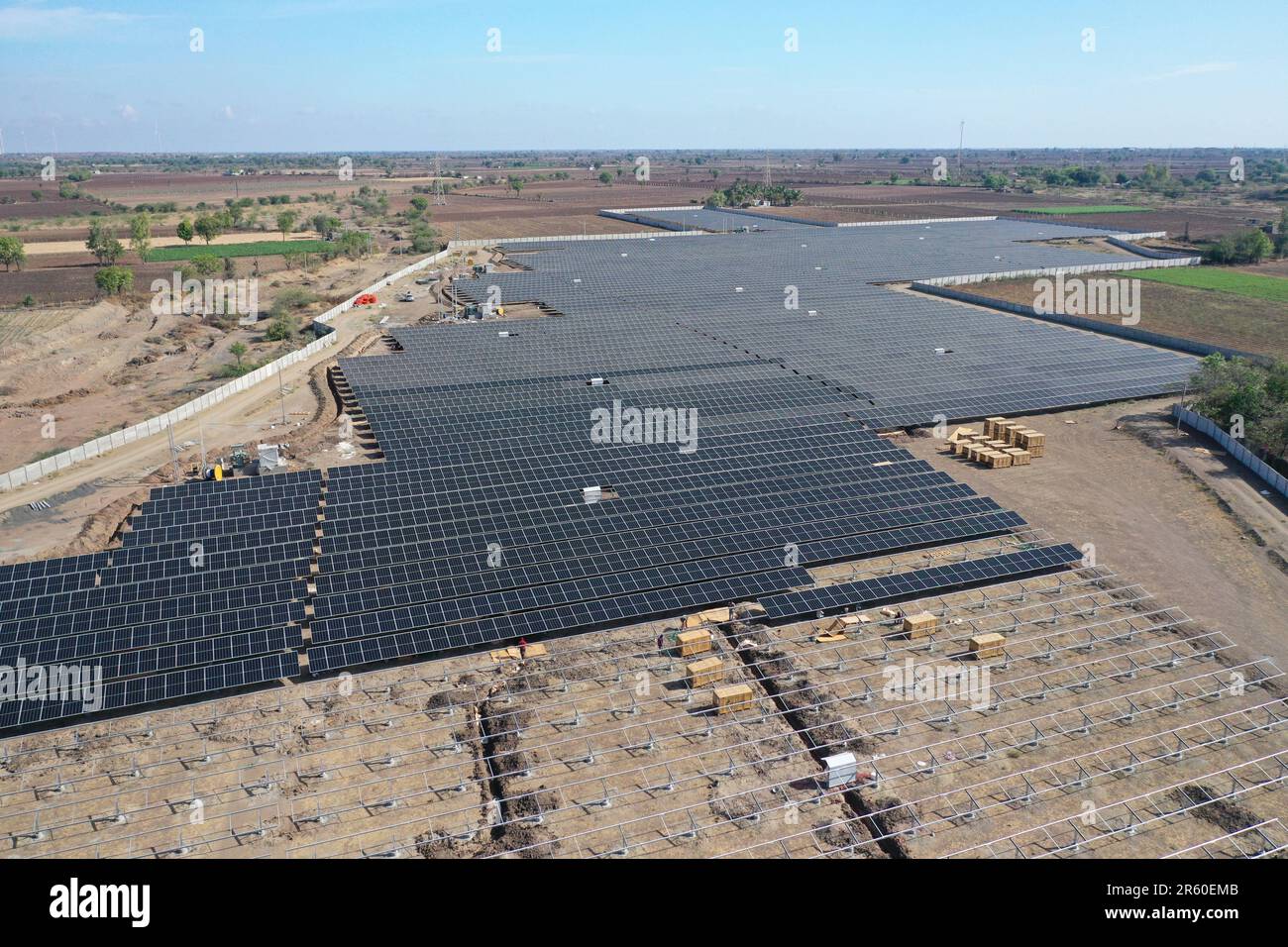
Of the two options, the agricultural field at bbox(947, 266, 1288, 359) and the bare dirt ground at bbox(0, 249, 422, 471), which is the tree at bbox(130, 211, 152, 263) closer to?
the bare dirt ground at bbox(0, 249, 422, 471)

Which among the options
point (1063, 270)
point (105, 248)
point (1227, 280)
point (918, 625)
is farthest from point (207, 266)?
point (1227, 280)

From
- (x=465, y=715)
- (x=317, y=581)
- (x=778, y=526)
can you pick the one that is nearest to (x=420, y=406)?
(x=317, y=581)

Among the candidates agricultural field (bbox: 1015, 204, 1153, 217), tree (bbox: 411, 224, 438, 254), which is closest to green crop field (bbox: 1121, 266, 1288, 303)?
agricultural field (bbox: 1015, 204, 1153, 217)

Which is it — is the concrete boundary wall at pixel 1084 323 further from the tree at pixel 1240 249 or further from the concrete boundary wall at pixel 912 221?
the concrete boundary wall at pixel 912 221

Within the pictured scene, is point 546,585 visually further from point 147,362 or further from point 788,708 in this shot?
point 147,362

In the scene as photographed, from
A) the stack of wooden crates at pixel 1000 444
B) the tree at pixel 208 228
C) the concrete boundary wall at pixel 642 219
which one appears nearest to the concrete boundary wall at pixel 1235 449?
the stack of wooden crates at pixel 1000 444

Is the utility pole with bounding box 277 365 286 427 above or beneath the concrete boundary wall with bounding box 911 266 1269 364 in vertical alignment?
beneath
